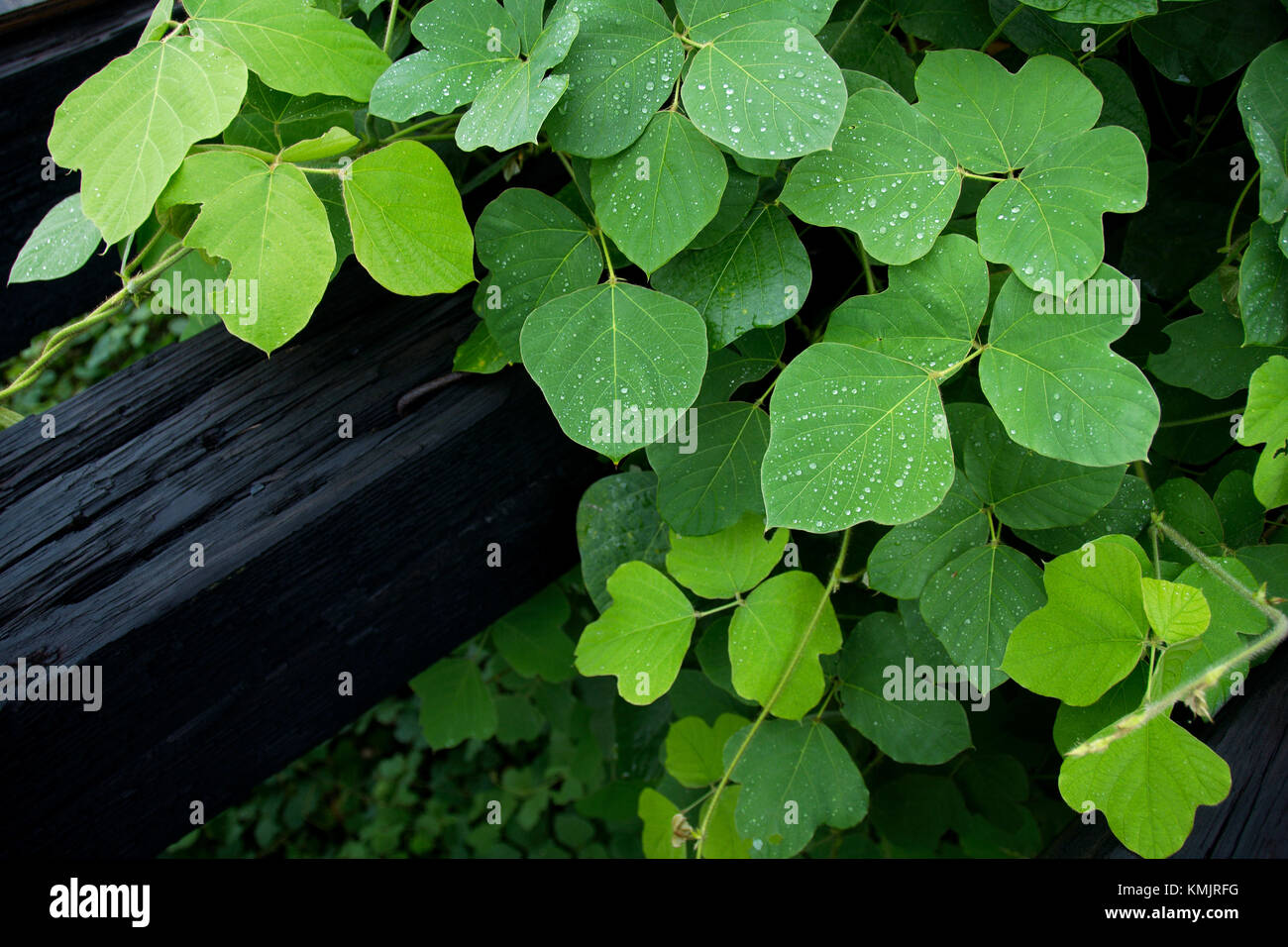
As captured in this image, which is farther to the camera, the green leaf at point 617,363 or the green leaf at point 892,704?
the green leaf at point 892,704

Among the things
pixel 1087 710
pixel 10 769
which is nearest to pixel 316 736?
pixel 10 769

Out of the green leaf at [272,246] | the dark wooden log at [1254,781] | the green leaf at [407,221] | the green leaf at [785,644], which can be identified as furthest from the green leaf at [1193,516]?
the green leaf at [272,246]

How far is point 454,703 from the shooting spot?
4.64 ft

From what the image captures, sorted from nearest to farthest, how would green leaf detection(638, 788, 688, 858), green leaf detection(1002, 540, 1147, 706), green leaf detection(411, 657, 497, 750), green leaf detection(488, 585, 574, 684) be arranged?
1. green leaf detection(1002, 540, 1147, 706)
2. green leaf detection(638, 788, 688, 858)
3. green leaf detection(488, 585, 574, 684)
4. green leaf detection(411, 657, 497, 750)

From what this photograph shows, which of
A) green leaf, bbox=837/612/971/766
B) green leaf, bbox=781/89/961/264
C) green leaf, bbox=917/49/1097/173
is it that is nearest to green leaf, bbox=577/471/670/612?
green leaf, bbox=837/612/971/766

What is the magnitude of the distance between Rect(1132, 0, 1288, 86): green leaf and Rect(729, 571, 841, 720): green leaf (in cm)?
64

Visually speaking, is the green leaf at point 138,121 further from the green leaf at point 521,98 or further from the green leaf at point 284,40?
the green leaf at point 521,98

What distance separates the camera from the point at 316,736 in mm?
897

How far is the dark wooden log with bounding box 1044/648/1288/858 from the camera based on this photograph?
0.81 m

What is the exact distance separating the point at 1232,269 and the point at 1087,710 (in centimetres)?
45

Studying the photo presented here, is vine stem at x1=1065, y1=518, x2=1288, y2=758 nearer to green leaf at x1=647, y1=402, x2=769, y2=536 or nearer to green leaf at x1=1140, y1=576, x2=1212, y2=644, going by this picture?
green leaf at x1=1140, y1=576, x2=1212, y2=644

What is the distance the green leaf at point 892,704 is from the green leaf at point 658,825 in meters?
0.27

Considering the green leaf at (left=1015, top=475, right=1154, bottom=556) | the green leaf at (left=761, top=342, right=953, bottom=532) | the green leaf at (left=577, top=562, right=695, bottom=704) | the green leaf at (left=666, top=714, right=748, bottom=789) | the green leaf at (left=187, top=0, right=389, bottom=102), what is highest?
the green leaf at (left=187, top=0, right=389, bottom=102)

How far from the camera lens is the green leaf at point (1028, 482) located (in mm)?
775
